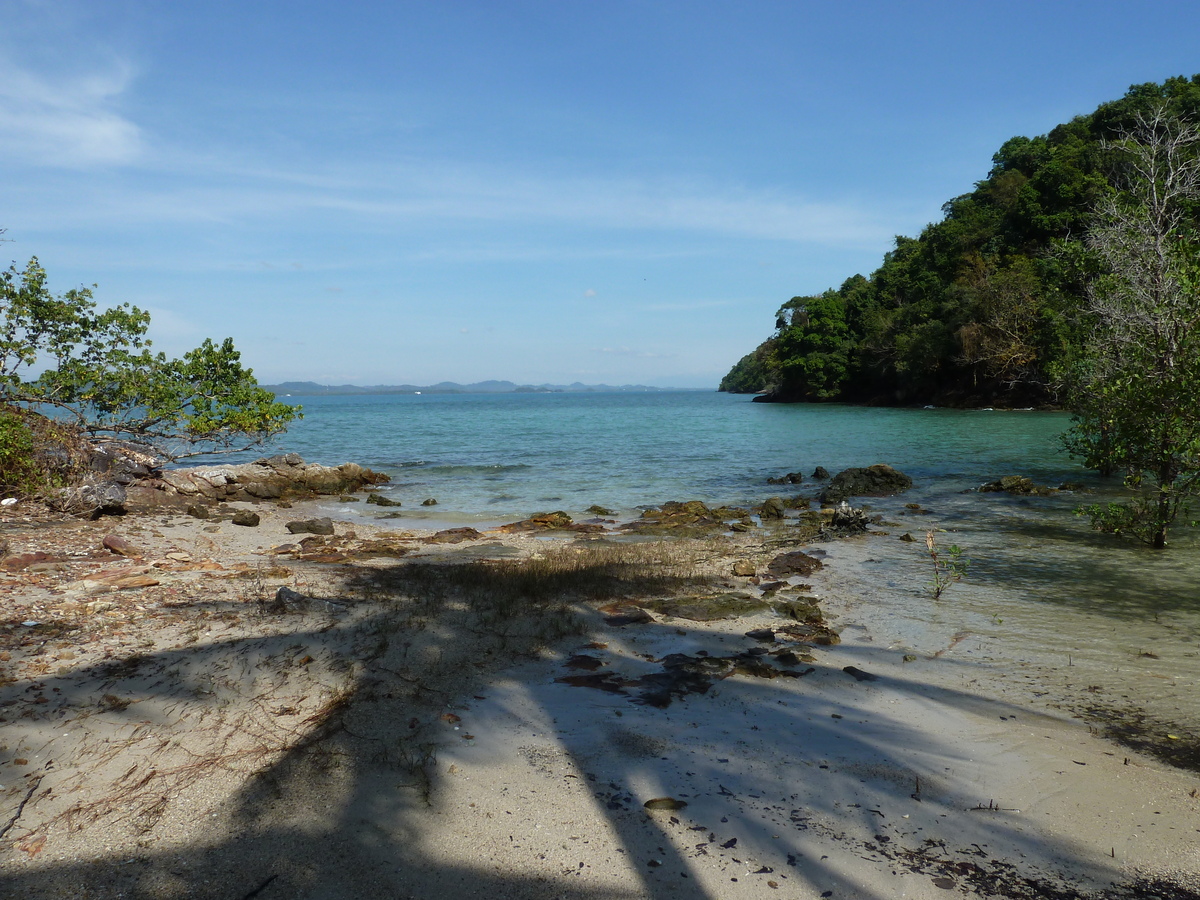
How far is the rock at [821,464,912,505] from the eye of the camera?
20047 mm

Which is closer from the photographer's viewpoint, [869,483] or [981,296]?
[869,483]

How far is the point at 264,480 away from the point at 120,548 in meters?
12.1

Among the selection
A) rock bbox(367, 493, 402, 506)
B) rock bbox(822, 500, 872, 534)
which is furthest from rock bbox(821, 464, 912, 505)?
rock bbox(367, 493, 402, 506)

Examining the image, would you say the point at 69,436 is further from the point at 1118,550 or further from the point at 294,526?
the point at 1118,550

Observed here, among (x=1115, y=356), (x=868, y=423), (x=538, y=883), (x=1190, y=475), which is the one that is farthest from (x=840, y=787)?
(x=868, y=423)

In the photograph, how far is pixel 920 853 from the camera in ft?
12.7

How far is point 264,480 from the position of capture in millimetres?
21516

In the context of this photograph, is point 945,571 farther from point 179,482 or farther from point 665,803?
point 179,482

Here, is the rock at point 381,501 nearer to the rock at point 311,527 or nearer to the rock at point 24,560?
the rock at point 311,527

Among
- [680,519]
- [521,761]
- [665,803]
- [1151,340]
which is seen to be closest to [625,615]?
[521,761]

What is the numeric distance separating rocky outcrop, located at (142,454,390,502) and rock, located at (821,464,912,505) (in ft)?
49.8

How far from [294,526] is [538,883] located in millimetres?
12977

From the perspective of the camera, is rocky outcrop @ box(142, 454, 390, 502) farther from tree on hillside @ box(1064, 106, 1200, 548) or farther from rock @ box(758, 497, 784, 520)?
tree on hillside @ box(1064, 106, 1200, 548)

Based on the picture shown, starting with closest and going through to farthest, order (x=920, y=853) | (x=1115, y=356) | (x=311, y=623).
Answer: (x=920, y=853) < (x=311, y=623) < (x=1115, y=356)
